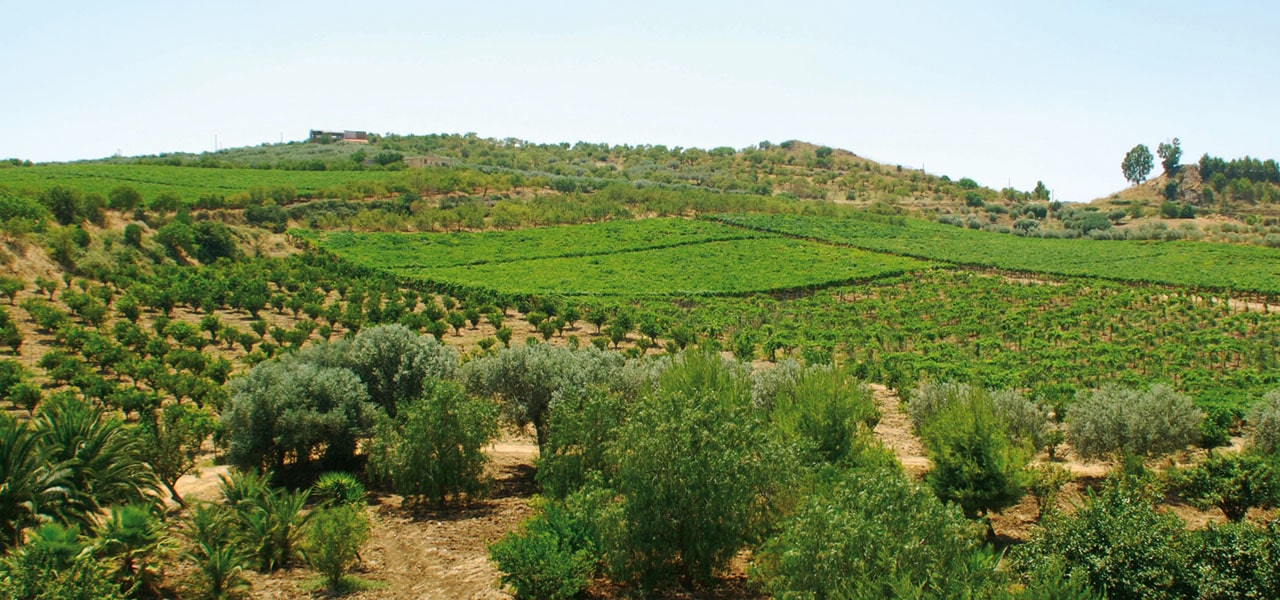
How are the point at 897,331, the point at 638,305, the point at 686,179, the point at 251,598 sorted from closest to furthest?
1. the point at 251,598
2. the point at 897,331
3. the point at 638,305
4. the point at 686,179

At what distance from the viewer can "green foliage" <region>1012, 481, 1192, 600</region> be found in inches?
590

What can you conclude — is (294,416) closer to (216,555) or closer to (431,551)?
(431,551)

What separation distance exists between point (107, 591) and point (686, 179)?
490 ft

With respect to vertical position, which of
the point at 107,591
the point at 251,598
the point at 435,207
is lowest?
the point at 251,598

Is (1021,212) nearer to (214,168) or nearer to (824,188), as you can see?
(824,188)

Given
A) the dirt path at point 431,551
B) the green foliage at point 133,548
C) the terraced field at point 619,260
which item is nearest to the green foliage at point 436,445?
the dirt path at point 431,551

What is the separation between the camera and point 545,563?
15734mm

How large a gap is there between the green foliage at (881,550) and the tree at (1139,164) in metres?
210

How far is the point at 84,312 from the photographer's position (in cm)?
4628

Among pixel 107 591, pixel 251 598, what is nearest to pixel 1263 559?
pixel 251 598

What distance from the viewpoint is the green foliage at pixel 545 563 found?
1570 cm

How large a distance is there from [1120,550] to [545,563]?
999cm

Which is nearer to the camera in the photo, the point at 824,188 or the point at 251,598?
the point at 251,598

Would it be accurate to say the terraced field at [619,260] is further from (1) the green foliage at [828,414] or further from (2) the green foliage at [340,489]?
(2) the green foliage at [340,489]
